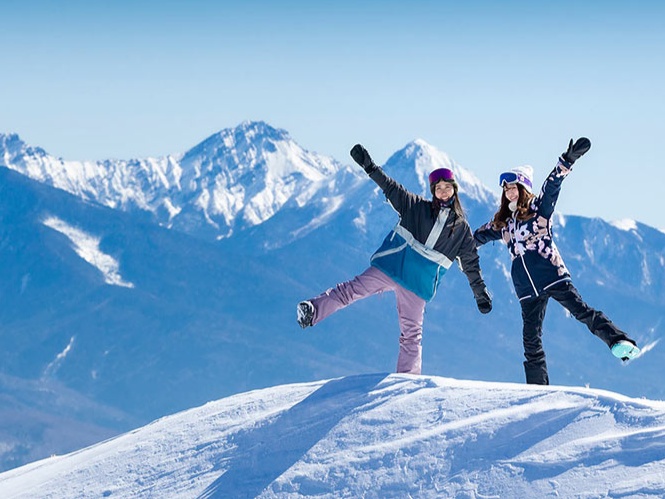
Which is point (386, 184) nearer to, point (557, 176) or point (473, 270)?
point (473, 270)

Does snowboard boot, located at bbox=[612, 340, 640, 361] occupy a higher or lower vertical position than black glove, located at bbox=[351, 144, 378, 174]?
lower

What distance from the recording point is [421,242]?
12.7 metres

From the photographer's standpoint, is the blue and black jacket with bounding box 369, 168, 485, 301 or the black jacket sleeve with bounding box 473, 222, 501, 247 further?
the black jacket sleeve with bounding box 473, 222, 501, 247

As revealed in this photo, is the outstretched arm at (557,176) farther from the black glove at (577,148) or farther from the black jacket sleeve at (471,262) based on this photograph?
the black jacket sleeve at (471,262)

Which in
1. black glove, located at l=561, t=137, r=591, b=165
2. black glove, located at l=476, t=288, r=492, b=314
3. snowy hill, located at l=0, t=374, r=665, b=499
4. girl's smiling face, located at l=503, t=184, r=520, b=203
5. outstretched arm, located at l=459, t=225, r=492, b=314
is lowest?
snowy hill, located at l=0, t=374, r=665, b=499

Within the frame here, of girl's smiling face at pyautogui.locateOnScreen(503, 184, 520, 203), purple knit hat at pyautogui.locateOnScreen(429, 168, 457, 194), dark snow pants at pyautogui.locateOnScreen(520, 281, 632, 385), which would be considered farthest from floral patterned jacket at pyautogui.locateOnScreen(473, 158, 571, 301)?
purple knit hat at pyautogui.locateOnScreen(429, 168, 457, 194)

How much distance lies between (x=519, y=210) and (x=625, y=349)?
227cm

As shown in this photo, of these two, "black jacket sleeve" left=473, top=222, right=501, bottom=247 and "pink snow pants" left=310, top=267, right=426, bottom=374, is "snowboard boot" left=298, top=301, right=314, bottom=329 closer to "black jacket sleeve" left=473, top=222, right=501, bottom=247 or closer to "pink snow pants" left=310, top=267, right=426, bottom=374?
"pink snow pants" left=310, top=267, right=426, bottom=374

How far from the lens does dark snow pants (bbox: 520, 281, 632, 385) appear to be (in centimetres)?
1218

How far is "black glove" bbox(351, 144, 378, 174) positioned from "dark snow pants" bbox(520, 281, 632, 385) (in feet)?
7.89

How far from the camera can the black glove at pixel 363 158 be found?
1251 centimetres

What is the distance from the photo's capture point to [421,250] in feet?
41.5

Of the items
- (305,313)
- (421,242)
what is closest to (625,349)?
(421,242)

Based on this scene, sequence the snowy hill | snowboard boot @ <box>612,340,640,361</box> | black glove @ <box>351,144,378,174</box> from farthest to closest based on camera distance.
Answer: black glove @ <box>351,144,378,174</box> < snowboard boot @ <box>612,340,640,361</box> < the snowy hill
